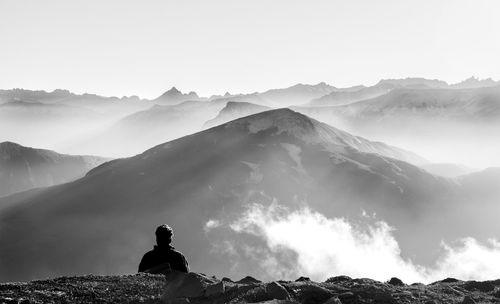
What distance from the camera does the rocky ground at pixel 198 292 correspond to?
500 inches

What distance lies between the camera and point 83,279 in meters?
14.8

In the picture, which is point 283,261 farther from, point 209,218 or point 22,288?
point 22,288

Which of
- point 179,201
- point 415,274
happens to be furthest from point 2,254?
point 415,274

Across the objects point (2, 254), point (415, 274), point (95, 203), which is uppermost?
point (95, 203)

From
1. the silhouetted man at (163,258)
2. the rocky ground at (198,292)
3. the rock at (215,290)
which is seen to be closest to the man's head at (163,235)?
the silhouetted man at (163,258)

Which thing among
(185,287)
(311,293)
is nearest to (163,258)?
(185,287)

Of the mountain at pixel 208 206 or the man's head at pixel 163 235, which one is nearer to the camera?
the man's head at pixel 163 235

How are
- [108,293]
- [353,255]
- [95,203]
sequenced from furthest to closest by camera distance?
[95,203]
[353,255]
[108,293]

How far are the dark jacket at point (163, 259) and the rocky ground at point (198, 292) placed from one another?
2.68 feet

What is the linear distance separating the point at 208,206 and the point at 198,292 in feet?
551

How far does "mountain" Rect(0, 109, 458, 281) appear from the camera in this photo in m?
168

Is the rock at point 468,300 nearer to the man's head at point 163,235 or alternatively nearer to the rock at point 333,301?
the rock at point 333,301

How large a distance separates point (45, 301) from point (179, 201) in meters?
173

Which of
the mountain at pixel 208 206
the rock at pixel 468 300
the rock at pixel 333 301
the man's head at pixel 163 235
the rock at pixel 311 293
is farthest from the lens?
the mountain at pixel 208 206
